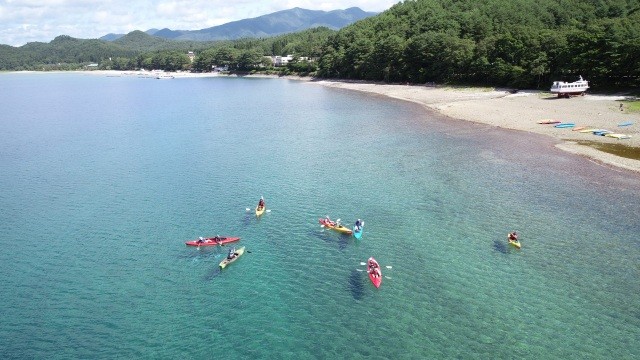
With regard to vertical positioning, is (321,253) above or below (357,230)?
below

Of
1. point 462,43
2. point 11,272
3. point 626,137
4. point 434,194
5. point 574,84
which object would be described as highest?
point 462,43

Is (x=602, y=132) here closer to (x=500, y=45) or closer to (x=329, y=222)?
(x=329, y=222)

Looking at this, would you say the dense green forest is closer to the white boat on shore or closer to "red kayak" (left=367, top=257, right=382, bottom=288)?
the white boat on shore

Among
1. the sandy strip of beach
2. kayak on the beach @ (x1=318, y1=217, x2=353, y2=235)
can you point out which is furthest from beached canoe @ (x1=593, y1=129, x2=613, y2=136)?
kayak on the beach @ (x1=318, y1=217, x2=353, y2=235)

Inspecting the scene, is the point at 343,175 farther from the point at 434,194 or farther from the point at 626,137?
the point at 626,137

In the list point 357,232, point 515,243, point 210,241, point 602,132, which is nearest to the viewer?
point 515,243

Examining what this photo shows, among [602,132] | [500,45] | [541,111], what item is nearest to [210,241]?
[602,132]

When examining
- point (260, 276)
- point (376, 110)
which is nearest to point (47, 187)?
point (260, 276)
